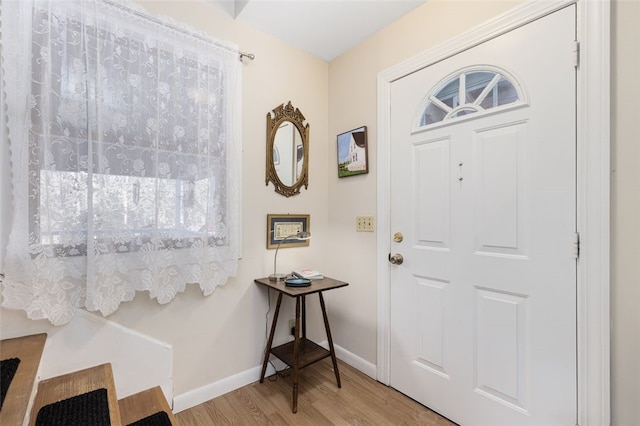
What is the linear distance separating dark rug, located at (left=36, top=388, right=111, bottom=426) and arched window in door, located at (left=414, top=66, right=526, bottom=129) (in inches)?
80.6

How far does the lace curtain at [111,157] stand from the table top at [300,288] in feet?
0.89

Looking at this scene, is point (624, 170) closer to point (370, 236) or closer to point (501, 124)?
point (501, 124)

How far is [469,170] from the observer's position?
5.11ft

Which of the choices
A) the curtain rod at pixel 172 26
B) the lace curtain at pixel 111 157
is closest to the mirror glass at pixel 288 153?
the lace curtain at pixel 111 157

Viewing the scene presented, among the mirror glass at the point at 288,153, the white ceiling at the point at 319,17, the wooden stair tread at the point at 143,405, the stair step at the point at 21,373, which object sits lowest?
the wooden stair tread at the point at 143,405

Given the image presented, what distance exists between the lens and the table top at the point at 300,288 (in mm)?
1725

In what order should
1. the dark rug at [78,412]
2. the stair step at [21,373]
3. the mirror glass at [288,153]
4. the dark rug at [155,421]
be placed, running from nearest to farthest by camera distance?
the stair step at [21,373], the dark rug at [78,412], the dark rug at [155,421], the mirror glass at [288,153]

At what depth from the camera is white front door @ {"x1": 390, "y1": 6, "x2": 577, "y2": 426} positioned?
4.19ft

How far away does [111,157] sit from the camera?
4.57 ft

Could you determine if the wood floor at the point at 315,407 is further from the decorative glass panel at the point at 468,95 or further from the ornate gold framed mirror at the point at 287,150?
the decorative glass panel at the point at 468,95

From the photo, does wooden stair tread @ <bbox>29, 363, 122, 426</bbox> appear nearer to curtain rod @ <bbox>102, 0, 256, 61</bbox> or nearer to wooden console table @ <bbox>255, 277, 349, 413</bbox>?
wooden console table @ <bbox>255, 277, 349, 413</bbox>

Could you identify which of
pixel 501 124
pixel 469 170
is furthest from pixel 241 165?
pixel 501 124

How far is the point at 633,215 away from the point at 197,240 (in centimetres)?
199

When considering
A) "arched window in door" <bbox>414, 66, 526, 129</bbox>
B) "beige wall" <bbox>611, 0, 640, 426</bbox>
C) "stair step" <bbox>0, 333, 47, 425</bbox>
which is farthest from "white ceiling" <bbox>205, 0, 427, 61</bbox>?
"stair step" <bbox>0, 333, 47, 425</bbox>
